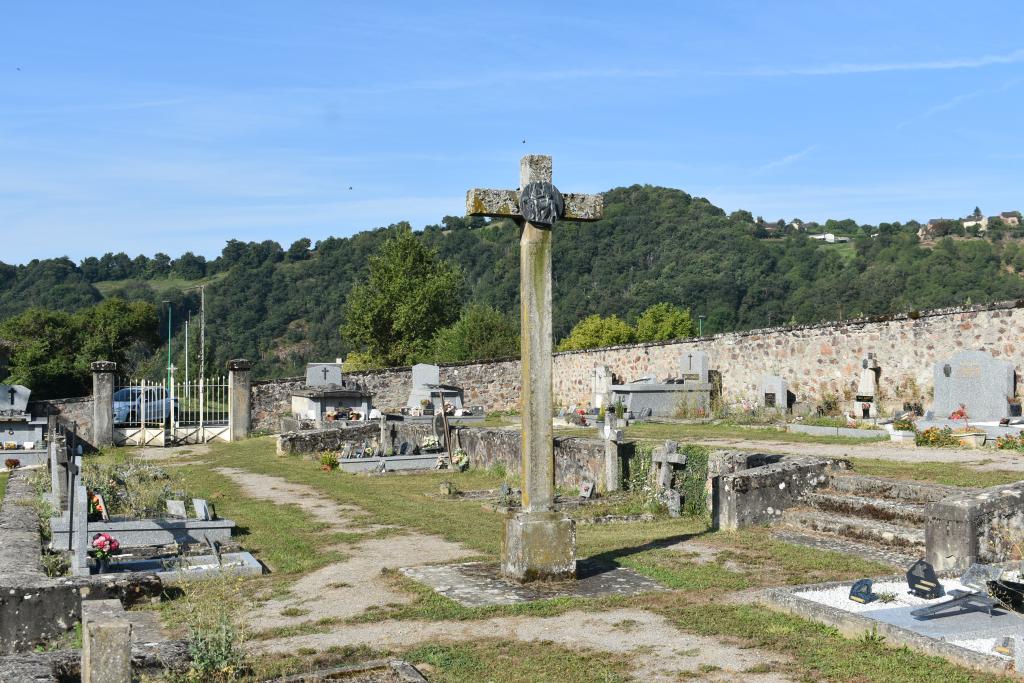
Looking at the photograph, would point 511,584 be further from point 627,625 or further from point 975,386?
Result: point 975,386

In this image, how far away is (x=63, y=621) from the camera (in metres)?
7.29

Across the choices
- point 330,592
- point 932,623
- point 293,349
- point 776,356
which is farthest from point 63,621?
point 293,349

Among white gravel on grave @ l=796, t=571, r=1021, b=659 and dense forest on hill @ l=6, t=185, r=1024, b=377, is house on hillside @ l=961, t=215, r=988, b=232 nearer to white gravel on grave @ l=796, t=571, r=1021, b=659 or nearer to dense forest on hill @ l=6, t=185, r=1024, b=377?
dense forest on hill @ l=6, t=185, r=1024, b=377

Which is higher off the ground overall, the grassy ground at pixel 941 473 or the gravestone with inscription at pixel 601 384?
the gravestone with inscription at pixel 601 384

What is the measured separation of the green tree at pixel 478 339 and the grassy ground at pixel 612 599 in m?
24.3

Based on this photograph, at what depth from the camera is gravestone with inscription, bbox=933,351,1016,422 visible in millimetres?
17594

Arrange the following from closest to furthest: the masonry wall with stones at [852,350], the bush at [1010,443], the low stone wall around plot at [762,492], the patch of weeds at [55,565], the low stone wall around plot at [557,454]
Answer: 1. the patch of weeds at [55,565]
2. the low stone wall around plot at [762,492]
3. the bush at [1010,443]
4. the low stone wall around plot at [557,454]
5. the masonry wall with stones at [852,350]

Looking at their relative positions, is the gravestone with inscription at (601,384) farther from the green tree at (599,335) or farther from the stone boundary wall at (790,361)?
the green tree at (599,335)

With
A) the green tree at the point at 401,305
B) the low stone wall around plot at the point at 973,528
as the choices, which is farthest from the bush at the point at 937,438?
the green tree at the point at 401,305

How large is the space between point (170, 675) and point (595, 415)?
20.2 metres

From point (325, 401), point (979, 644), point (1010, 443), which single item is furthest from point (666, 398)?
point (979, 644)

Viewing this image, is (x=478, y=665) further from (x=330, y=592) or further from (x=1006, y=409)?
(x=1006, y=409)

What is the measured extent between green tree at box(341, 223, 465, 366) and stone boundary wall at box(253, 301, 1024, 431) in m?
9.93

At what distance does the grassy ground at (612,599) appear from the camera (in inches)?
235
